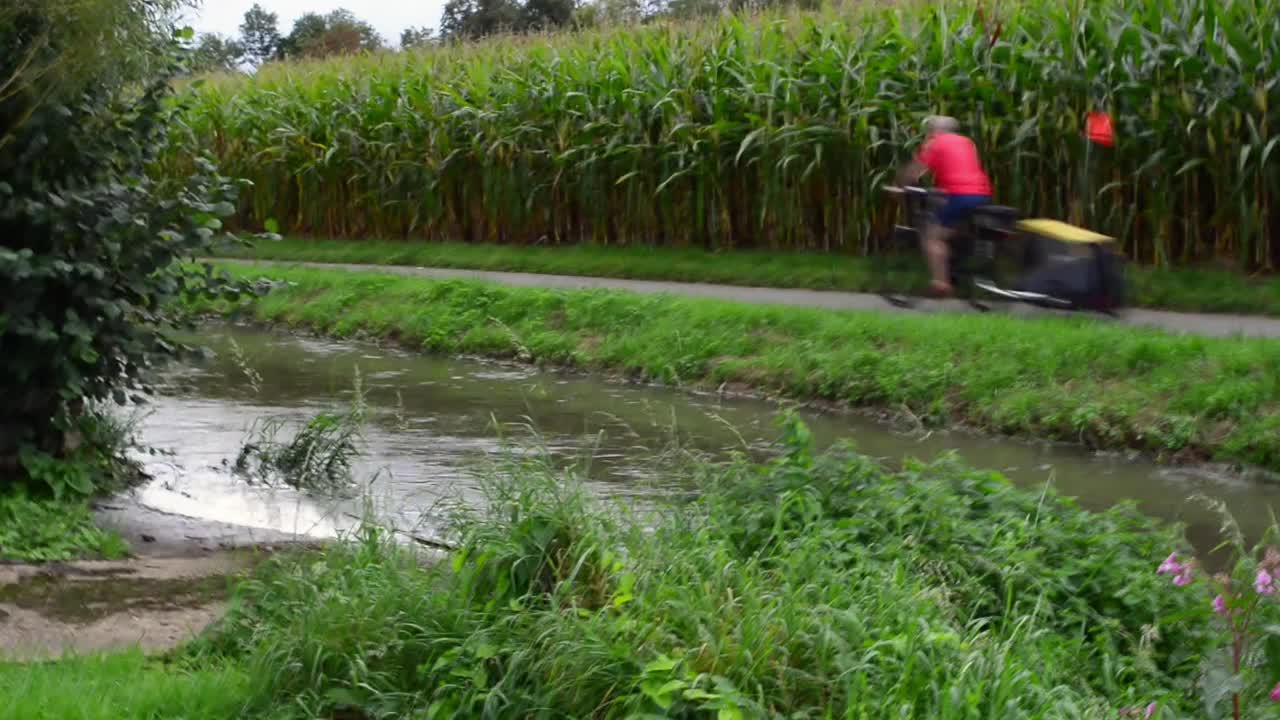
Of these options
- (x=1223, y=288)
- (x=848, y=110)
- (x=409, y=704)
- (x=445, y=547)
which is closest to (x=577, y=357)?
(x=848, y=110)

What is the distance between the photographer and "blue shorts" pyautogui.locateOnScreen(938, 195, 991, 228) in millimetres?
14172

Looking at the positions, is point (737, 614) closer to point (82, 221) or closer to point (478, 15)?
point (82, 221)

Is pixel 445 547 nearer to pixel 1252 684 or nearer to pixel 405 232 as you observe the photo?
pixel 1252 684

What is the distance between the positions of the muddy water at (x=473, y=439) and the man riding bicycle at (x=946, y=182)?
2850mm

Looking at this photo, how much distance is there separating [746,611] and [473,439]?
6.57 m

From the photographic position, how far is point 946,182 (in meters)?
14.2

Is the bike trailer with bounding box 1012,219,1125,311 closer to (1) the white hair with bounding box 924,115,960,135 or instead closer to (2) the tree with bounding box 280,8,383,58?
(1) the white hair with bounding box 924,115,960,135

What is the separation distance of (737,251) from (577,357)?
5.04 metres

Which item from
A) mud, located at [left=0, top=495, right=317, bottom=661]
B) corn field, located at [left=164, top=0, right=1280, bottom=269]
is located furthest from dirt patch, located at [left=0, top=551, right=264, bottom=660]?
corn field, located at [left=164, top=0, right=1280, bottom=269]

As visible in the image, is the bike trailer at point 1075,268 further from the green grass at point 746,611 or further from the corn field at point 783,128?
the green grass at point 746,611

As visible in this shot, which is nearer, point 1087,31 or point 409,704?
point 409,704

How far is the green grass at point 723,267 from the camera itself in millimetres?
14500

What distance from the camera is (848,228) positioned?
59.4 ft

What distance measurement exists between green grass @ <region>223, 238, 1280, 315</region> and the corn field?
48 centimetres
